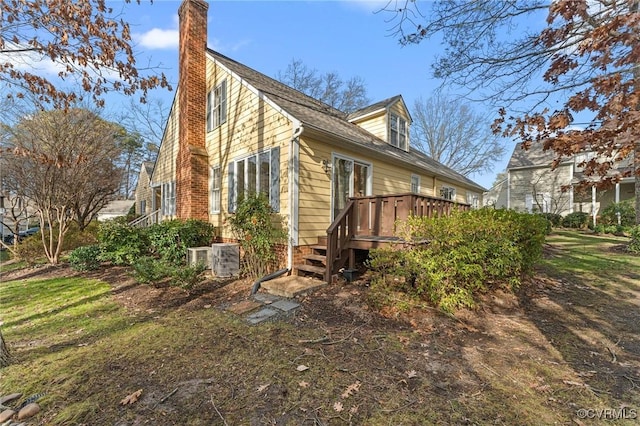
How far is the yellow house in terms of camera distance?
684 cm

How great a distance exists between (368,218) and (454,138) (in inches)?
1083

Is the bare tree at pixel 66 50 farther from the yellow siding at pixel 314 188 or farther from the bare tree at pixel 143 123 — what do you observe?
the bare tree at pixel 143 123

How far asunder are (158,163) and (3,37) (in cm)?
1047

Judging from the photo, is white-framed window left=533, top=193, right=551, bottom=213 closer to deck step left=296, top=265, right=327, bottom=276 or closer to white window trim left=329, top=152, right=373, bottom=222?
white window trim left=329, top=152, right=373, bottom=222

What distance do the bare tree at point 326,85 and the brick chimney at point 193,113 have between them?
50.5 feet

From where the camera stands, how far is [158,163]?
548 inches

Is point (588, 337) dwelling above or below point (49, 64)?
below

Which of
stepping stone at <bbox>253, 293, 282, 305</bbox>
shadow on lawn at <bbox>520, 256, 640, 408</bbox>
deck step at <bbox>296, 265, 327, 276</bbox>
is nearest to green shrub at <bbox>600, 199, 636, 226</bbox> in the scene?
shadow on lawn at <bbox>520, 256, 640, 408</bbox>

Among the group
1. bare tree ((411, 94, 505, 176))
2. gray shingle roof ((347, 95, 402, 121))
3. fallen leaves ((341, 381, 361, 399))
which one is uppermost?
bare tree ((411, 94, 505, 176))

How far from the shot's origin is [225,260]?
24.0ft

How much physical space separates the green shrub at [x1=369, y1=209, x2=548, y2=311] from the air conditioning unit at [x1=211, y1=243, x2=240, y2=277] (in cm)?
407

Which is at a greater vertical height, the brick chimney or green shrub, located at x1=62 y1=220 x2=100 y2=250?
the brick chimney

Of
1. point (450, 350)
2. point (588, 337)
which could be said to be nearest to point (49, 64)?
point (450, 350)

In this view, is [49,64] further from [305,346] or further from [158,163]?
[158,163]
